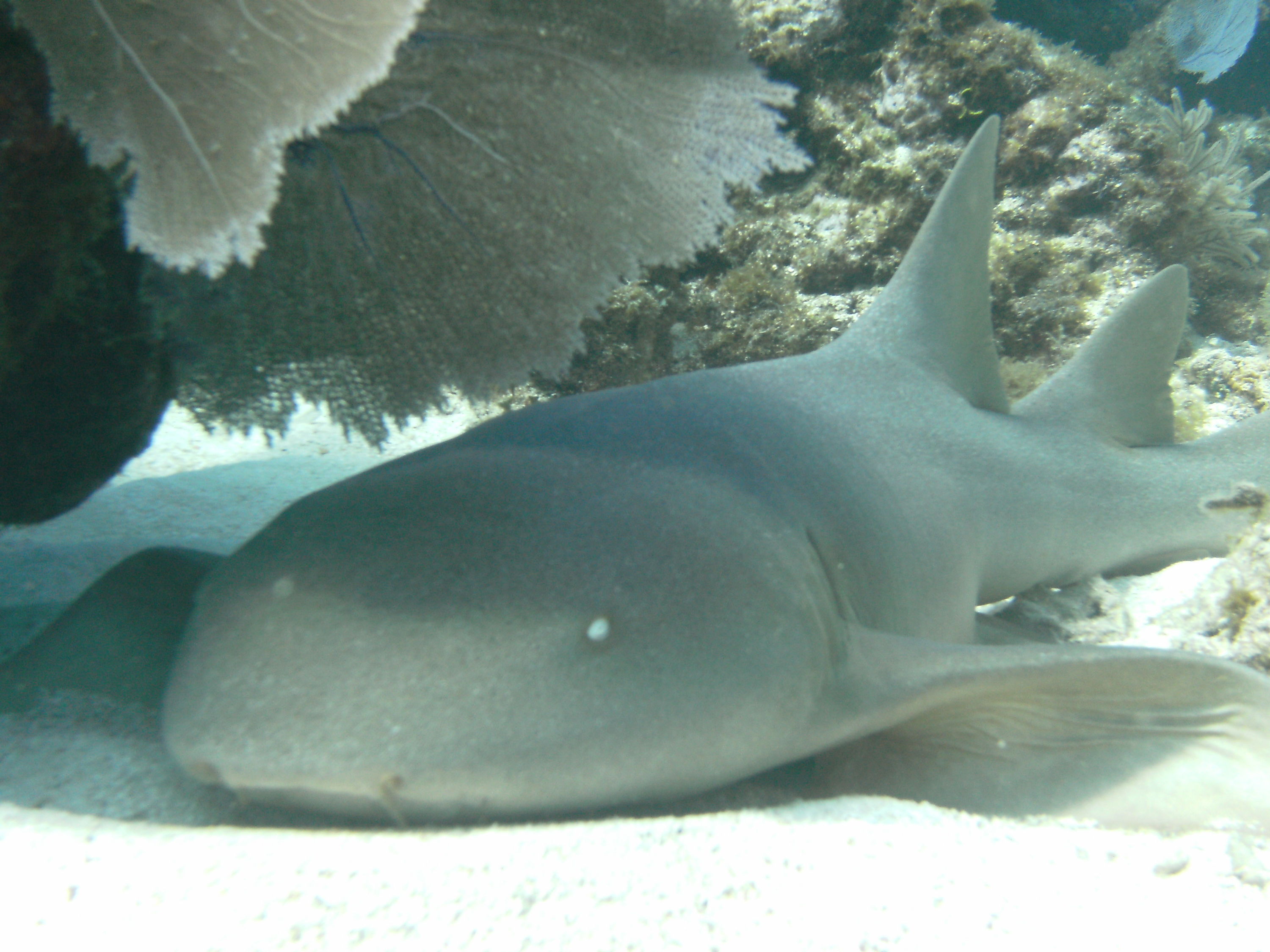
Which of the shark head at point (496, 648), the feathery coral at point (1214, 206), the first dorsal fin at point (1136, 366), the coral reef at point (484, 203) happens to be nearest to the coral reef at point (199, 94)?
the shark head at point (496, 648)

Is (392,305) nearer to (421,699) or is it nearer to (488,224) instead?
(488,224)

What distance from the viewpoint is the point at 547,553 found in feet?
5.55

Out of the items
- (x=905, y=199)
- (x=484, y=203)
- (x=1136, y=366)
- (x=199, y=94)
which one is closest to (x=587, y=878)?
(x=199, y=94)

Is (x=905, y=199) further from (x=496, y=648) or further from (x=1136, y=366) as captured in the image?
(x=496, y=648)

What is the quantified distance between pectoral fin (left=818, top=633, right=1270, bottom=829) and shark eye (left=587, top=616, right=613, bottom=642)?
29.6 inches

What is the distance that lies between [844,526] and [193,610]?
72.3 inches

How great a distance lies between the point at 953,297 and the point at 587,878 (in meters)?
2.92

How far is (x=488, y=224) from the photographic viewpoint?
97.0 inches

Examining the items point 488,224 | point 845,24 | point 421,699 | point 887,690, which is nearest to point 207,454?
point 488,224

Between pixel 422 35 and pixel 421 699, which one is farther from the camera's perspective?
pixel 422 35

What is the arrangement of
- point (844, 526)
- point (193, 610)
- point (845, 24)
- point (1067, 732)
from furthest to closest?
point (845, 24)
point (844, 526)
point (1067, 732)
point (193, 610)

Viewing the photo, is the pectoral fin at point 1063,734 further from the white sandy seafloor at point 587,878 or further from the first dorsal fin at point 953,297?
the first dorsal fin at point 953,297

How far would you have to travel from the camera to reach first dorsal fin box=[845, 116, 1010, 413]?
121 inches

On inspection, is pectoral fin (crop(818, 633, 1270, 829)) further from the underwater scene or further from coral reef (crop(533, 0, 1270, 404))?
coral reef (crop(533, 0, 1270, 404))
